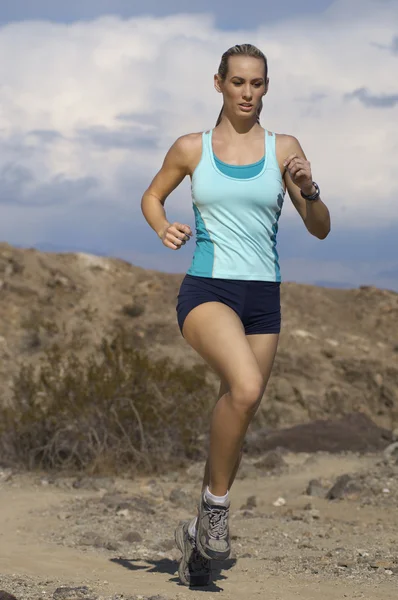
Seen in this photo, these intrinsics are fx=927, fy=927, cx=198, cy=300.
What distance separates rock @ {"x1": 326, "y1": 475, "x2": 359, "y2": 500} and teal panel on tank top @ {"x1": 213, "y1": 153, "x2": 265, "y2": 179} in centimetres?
461

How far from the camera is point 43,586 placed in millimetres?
4676

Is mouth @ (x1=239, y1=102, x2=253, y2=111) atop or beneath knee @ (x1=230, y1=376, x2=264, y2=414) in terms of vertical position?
atop

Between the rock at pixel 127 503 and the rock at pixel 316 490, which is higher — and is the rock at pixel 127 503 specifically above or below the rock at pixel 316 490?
below

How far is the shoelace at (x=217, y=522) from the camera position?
4258mm

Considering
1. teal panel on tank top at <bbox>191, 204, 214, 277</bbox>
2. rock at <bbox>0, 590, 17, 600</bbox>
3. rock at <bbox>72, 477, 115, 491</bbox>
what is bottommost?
rock at <bbox>72, 477, 115, 491</bbox>

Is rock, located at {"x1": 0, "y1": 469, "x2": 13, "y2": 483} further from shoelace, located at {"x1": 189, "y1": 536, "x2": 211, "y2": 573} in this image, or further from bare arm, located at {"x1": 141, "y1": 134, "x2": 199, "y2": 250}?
bare arm, located at {"x1": 141, "y1": 134, "x2": 199, "y2": 250}

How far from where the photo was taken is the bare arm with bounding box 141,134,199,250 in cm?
441

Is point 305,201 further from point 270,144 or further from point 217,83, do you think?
point 217,83

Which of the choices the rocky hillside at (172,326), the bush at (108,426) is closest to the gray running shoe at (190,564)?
the bush at (108,426)

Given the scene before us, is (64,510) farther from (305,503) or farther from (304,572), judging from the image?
(304,572)

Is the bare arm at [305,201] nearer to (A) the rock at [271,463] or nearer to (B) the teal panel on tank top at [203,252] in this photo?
(B) the teal panel on tank top at [203,252]

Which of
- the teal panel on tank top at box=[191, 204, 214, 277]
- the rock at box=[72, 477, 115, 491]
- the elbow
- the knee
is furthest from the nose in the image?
the rock at box=[72, 477, 115, 491]

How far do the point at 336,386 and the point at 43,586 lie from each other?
14.6 metres

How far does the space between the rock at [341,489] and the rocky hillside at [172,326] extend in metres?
6.81
